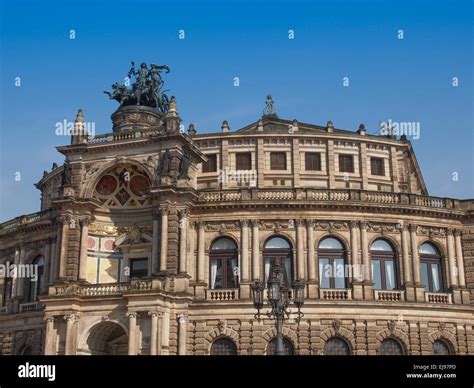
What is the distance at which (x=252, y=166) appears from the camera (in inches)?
1989

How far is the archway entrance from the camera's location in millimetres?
40000

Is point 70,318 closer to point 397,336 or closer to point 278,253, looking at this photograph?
point 278,253

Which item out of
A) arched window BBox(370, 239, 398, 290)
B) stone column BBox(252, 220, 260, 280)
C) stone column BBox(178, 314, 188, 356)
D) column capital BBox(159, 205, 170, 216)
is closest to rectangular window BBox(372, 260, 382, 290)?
arched window BBox(370, 239, 398, 290)

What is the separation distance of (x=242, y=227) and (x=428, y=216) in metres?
12.0

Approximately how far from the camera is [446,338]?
40.8 m

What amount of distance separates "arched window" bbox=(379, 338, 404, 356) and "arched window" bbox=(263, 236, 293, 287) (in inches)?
264

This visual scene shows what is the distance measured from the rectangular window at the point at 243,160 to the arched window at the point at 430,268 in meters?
14.9

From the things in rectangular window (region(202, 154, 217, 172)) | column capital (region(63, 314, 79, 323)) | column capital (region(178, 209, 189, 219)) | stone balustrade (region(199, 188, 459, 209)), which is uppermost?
rectangular window (region(202, 154, 217, 172))

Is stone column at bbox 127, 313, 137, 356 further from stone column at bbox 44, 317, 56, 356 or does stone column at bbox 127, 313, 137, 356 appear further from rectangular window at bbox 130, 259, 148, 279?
stone column at bbox 44, 317, 56, 356

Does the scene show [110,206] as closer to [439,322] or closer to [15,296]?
[15,296]

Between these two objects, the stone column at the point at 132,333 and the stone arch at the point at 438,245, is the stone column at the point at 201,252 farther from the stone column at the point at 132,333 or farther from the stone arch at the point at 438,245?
the stone arch at the point at 438,245

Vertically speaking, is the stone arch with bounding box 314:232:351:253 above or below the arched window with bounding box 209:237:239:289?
above
